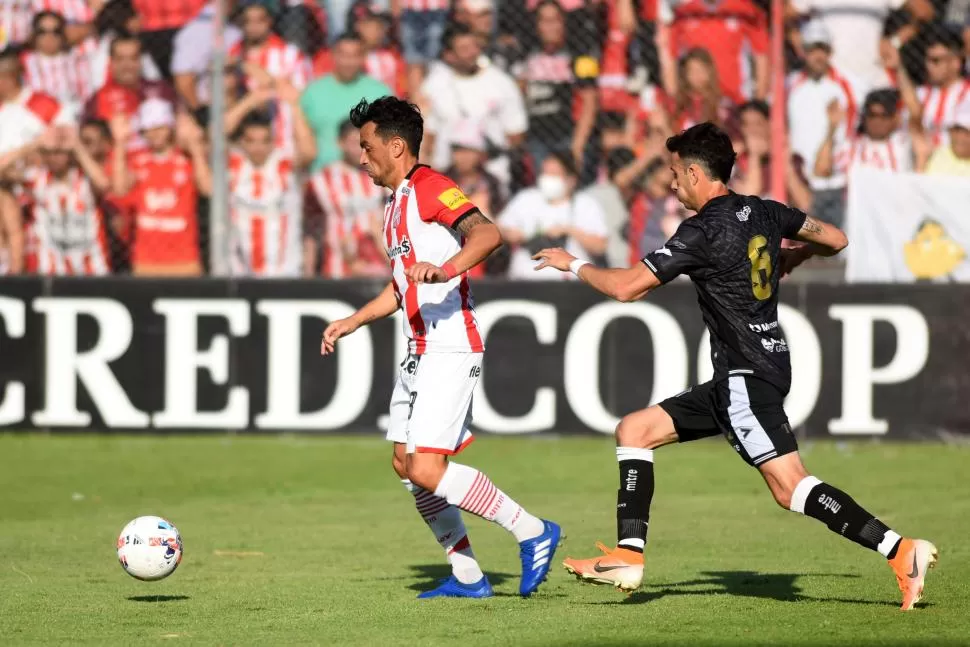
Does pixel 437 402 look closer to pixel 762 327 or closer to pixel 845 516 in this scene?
pixel 762 327

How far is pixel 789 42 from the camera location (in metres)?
13.6

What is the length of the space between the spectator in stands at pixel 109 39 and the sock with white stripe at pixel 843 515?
9.47 metres

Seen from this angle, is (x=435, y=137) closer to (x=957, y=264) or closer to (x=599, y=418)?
(x=599, y=418)

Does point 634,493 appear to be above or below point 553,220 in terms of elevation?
below

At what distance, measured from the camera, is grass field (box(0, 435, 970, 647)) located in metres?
5.90

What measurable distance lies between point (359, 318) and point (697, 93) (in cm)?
735

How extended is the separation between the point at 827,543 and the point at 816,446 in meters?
4.45

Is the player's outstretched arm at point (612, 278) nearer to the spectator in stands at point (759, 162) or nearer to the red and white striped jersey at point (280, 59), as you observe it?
the spectator in stands at point (759, 162)

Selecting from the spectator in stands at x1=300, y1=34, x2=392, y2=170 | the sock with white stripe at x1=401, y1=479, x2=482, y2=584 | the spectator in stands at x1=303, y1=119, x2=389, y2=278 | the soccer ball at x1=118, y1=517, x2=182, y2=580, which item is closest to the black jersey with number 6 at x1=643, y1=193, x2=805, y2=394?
the sock with white stripe at x1=401, y1=479, x2=482, y2=584

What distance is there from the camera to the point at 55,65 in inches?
556

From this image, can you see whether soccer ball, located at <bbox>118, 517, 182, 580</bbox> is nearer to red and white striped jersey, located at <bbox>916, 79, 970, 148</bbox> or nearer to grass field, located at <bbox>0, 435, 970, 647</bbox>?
grass field, located at <bbox>0, 435, 970, 647</bbox>

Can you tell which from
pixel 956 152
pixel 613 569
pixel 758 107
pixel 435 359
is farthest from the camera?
pixel 758 107

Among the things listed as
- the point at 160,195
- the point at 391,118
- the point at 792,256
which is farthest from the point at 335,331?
the point at 160,195

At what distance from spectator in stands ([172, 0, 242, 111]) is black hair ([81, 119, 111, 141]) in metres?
0.74
